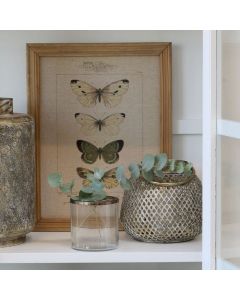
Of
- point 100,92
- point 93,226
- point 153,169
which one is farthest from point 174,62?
point 93,226

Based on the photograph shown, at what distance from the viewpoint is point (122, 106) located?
1.21 meters

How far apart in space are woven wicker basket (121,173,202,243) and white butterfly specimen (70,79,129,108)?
18 cm

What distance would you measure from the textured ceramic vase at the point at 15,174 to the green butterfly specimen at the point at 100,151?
136 mm

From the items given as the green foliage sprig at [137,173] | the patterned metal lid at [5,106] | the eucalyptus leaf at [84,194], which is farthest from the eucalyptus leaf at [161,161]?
the patterned metal lid at [5,106]

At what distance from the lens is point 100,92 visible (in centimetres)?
121

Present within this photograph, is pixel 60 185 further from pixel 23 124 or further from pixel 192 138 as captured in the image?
pixel 192 138

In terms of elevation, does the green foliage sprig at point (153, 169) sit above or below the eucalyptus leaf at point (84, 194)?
above

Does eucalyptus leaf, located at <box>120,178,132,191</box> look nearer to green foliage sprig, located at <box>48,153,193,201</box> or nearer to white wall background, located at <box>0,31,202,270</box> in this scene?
green foliage sprig, located at <box>48,153,193,201</box>

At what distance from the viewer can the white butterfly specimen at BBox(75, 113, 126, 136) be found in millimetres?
1209

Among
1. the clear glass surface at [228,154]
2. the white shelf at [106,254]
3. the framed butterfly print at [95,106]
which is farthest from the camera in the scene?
the framed butterfly print at [95,106]

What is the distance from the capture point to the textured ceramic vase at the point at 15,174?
1.05 meters

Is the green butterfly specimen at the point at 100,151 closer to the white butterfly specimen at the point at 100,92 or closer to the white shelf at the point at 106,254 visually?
the white butterfly specimen at the point at 100,92

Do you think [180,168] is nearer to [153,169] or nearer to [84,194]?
[153,169]
